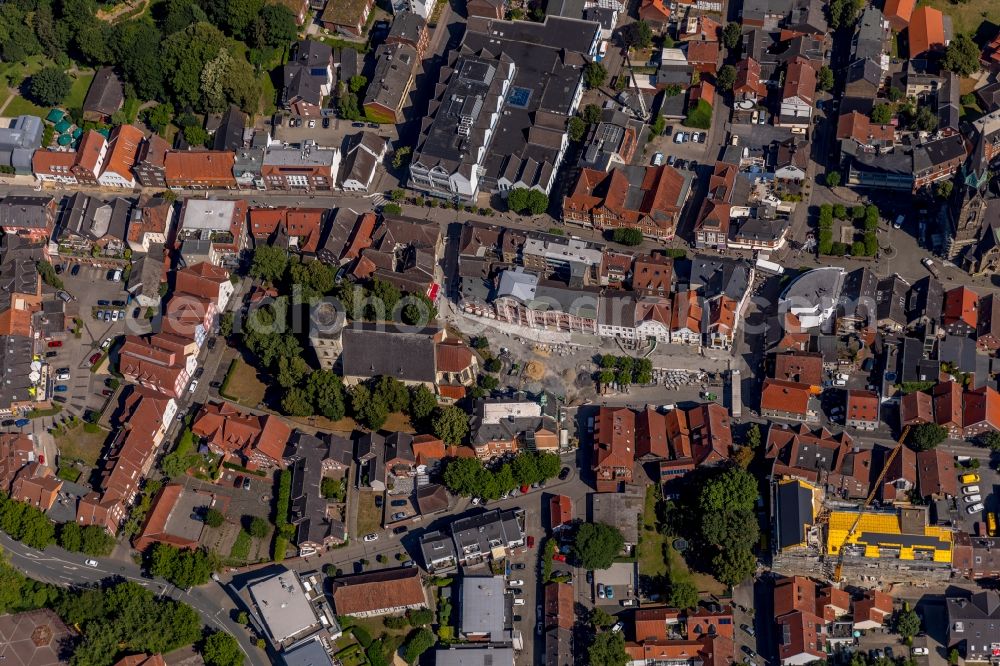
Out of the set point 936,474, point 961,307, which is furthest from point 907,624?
point 961,307

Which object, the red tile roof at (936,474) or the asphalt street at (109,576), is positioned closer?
the red tile roof at (936,474)

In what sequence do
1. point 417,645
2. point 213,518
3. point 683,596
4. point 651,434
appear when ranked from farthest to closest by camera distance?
point 651,434 < point 213,518 < point 417,645 < point 683,596

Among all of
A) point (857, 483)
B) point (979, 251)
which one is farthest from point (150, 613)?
point (979, 251)

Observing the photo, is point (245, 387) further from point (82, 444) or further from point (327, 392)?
point (82, 444)

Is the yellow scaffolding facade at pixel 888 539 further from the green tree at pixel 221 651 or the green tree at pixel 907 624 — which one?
the green tree at pixel 221 651

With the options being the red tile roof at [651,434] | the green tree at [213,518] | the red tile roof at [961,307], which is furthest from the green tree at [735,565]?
the green tree at [213,518]

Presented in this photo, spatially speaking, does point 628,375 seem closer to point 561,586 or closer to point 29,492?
point 561,586
